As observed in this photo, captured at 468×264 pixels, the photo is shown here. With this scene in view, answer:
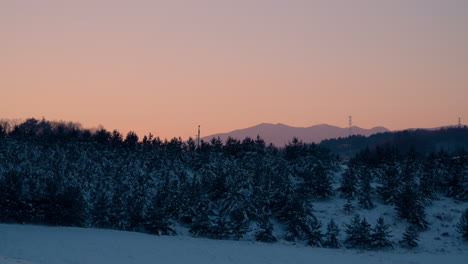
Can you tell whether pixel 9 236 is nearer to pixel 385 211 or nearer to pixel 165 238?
pixel 165 238

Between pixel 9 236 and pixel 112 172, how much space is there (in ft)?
43.2

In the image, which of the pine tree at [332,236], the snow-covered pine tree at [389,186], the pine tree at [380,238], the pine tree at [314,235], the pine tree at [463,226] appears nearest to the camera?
the pine tree at [380,238]

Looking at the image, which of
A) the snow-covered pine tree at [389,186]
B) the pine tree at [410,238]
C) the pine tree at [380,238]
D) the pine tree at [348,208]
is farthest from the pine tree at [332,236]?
the snow-covered pine tree at [389,186]

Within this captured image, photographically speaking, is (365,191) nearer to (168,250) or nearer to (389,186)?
(389,186)

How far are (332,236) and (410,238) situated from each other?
476 centimetres

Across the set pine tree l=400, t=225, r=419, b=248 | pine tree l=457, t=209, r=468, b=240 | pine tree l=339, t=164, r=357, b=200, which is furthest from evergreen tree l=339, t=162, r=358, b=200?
pine tree l=457, t=209, r=468, b=240

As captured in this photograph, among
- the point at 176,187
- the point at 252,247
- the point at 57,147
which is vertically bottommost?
the point at 252,247

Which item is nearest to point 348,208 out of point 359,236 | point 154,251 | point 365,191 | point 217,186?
point 365,191

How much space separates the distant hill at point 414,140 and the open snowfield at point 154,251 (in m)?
102

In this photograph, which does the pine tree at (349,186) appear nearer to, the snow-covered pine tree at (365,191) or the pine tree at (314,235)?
the snow-covered pine tree at (365,191)

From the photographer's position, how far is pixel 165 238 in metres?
26.9

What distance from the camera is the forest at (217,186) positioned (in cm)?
2934

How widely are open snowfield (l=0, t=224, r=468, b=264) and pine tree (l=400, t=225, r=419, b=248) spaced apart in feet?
1.64

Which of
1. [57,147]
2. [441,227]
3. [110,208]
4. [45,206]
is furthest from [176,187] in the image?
[441,227]
